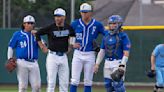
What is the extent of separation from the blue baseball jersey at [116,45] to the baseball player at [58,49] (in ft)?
3.58

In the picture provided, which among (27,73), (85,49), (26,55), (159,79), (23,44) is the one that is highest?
(23,44)

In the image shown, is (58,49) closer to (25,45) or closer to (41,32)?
(41,32)

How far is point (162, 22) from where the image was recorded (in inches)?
801

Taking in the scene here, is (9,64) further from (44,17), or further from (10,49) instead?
(44,17)

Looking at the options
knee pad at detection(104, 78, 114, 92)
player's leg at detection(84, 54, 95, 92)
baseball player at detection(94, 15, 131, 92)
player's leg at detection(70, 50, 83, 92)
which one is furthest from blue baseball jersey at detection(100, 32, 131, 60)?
player's leg at detection(70, 50, 83, 92)

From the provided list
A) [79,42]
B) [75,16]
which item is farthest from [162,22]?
[79,42]

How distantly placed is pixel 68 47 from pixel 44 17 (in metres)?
8.31

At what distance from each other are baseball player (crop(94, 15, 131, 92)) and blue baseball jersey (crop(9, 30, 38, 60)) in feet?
5.67

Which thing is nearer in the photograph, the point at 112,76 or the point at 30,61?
the point at 112,76

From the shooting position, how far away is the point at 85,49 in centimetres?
1280

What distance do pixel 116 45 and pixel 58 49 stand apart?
141 cm

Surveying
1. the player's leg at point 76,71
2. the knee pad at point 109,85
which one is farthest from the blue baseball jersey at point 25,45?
the knee pad at point 109,85

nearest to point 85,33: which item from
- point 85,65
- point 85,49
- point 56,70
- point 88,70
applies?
point 85,49

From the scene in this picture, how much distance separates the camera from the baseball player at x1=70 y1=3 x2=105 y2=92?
12750 millimetres
